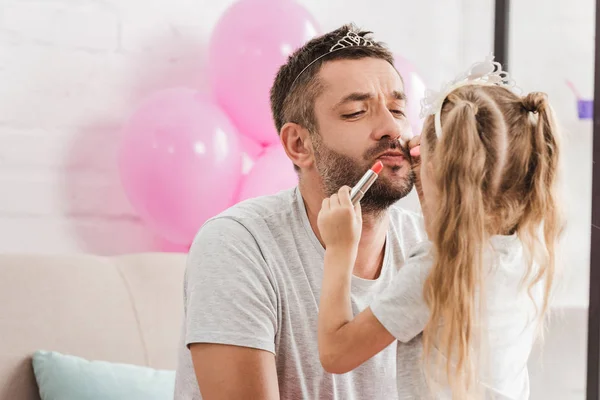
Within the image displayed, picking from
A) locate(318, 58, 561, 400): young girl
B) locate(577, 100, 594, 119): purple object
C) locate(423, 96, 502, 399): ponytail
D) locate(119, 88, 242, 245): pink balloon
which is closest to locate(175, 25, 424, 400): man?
locate(318, 58, 561, 400): young girl

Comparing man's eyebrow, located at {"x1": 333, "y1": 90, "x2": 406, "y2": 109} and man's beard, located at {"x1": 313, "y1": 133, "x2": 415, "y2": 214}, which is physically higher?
man's eyebrow, located at {"x1": 333, "y1": 90, "x2": 406, "y2": 109}

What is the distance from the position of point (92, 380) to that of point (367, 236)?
62cm

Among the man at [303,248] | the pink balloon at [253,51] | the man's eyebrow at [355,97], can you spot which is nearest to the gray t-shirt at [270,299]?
the man at [303,248]

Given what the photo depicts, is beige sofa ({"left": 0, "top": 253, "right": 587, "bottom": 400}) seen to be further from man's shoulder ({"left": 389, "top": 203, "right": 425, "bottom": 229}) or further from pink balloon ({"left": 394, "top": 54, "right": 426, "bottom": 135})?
pink balloon ({"left": 394, "top": 54, "right": 426, "bottom": 135})

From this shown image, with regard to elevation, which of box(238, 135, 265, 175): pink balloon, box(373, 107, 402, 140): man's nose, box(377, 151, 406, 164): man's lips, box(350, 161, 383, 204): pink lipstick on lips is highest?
box(373, 107, 402, 140): man's nose

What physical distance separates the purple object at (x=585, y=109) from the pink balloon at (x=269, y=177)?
975mm

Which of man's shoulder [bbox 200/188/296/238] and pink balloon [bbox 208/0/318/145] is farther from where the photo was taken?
pink balloon [bbox 208/0/318/145]

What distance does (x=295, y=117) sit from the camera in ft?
5.29

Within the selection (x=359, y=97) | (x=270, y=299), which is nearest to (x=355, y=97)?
(x=359, y=97)

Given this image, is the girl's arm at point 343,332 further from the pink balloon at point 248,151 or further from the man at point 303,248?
the pink balloon at point 248,151

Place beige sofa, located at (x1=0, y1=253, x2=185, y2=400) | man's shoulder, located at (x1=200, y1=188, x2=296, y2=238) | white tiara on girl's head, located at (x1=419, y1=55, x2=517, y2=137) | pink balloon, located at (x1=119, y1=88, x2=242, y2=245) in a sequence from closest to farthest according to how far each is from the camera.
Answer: white tiara on girl's head, located at (x1=419, y1=55, x2=517, y2=137), man's shoulder, located at (x1=200, y1=188, x2=296, y2=238), beige sofa, located at (x1=0, y1=253, x2=185, y2=400), pink balloon, located at (x1=119, y1=88, x2=242, y2=245)

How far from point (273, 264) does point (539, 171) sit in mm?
458

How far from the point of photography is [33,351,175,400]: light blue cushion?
163 centimetres

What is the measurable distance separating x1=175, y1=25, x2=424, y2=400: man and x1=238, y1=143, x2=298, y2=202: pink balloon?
491 mm
